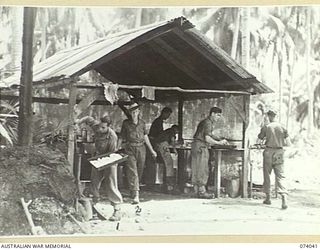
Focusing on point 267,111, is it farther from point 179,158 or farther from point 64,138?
point 64,138

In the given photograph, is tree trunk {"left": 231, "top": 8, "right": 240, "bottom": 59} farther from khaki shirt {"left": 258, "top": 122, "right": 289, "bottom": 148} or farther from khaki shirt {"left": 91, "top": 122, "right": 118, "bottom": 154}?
khaki shirt {"left": 91, "top": 122, "right": 118, "bottom": 154}

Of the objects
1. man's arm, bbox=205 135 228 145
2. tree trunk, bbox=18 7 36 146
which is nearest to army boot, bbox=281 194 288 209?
man's arm, bbox=205 135 228 145

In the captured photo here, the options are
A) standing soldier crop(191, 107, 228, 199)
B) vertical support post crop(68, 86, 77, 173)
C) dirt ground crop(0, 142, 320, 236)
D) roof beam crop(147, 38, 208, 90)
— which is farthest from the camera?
standing soldier crop(191, 107, 228, 199)

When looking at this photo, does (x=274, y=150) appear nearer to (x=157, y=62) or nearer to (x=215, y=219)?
(x=215, y=219)

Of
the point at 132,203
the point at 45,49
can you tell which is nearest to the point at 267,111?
the point at 132,203

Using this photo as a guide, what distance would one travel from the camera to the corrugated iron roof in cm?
369

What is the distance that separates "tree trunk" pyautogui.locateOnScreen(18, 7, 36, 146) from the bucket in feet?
3.56

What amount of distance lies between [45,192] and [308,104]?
1.37 metres

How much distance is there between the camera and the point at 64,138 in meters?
3.74

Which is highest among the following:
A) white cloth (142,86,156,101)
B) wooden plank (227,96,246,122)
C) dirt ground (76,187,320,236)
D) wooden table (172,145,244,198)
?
white cloth (142,86,156,101)

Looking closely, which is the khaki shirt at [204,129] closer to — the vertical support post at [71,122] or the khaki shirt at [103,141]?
the khaki shirt at [103,141]

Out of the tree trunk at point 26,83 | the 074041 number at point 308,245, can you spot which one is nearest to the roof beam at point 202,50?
the tree trunk at point 26,83

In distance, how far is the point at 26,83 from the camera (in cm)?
368

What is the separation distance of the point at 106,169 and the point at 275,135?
871 millimetres
